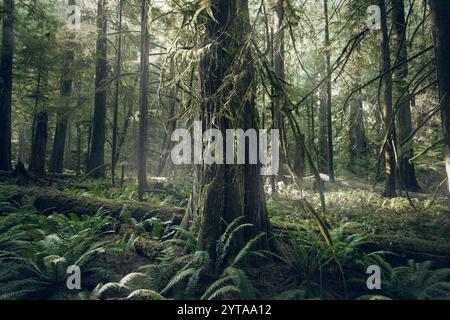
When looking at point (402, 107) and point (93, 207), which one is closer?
point (93, 207)

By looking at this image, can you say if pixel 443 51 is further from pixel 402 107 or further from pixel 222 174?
pixel 402 107

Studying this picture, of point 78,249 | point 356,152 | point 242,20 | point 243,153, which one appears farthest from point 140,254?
point 356,152

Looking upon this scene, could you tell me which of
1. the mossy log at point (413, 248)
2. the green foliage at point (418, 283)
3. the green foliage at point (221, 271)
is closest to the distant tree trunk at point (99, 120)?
the green foliage at point (221, 271)

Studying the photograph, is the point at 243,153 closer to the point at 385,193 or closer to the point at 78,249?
the point at 78,249

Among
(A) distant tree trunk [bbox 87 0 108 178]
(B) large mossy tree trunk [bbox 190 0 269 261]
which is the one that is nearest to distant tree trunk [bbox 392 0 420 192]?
(B) large mossy tree trunk [bbox 190 0 269 261]

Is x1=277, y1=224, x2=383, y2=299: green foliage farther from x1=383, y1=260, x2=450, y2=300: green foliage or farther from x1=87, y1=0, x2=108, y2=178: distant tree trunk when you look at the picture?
x1=87, y1=0, x2=108, y2=178: distant tree trunk

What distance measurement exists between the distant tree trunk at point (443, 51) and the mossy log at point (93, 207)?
4917mm

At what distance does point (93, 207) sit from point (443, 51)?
284 inches

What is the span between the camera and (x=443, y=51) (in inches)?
155

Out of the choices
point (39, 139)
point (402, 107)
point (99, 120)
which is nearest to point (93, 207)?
point (39, 139)

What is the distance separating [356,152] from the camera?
1009 inches

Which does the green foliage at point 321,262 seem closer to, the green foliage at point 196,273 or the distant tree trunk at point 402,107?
the green foliage at point 196,273
